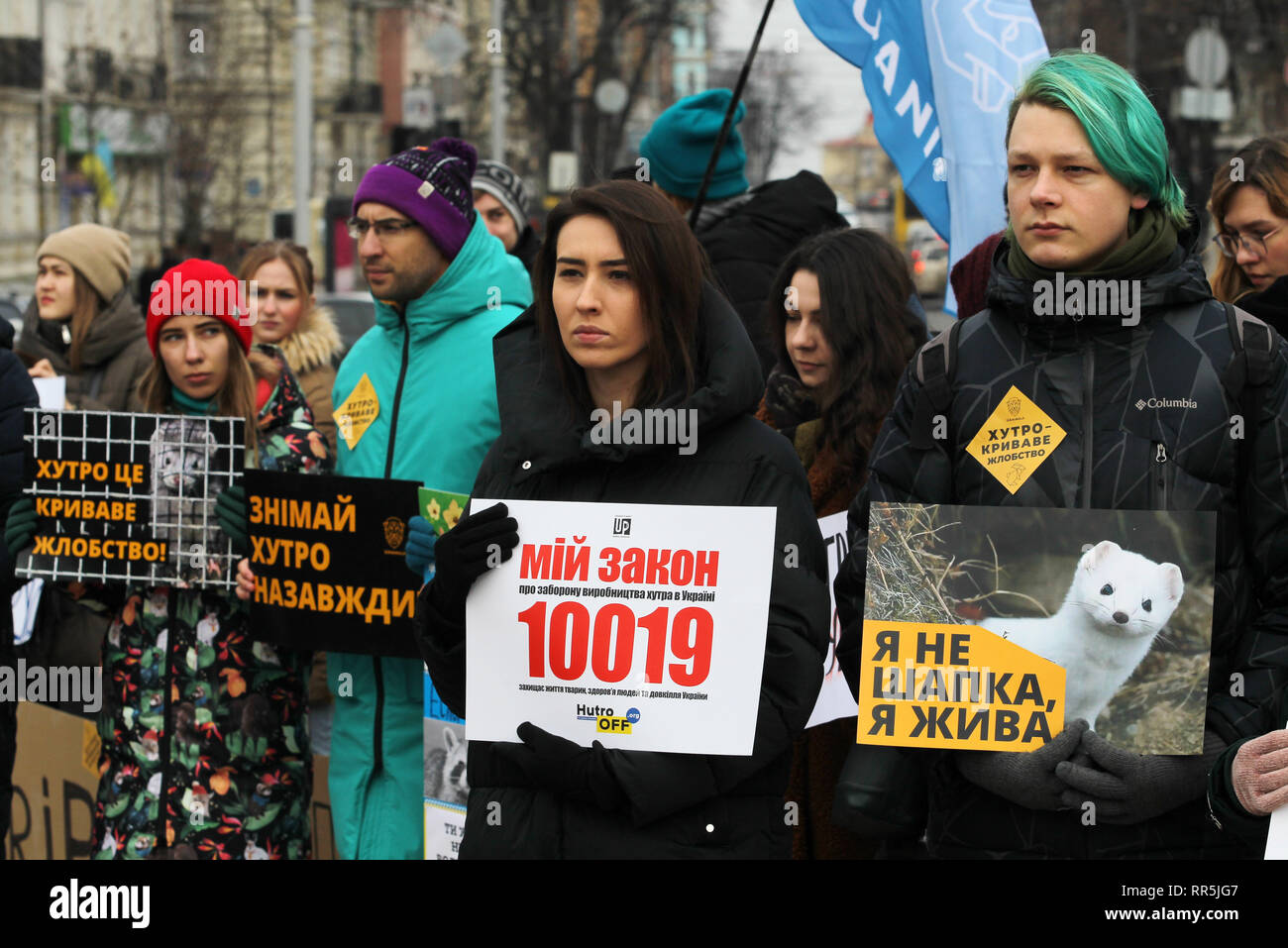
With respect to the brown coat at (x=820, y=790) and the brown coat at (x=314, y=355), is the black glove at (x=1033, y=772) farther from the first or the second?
the brown coat at (x=314, y=355)

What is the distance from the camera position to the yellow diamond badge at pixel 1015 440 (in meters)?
2.99

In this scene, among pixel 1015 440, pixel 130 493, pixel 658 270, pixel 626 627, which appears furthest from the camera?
pixel 130 493

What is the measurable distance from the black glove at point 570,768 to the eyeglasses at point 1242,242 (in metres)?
2.28

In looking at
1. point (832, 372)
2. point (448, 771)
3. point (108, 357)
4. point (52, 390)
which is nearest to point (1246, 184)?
point (832, 372)

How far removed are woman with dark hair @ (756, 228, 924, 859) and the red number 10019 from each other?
115 centimetres

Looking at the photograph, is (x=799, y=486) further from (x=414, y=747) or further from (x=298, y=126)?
(x=298, y=126)

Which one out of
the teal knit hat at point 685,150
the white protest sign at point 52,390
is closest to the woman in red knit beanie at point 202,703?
the white protest sign at point 52,390

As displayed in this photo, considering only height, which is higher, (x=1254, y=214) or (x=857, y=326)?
(x=1254, y=214)

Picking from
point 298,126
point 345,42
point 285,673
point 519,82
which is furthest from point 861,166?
point 285,673

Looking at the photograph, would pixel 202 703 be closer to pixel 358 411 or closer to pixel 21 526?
pixel 21 526

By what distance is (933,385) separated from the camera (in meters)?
3.10

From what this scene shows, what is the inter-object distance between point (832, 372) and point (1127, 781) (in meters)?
1.83

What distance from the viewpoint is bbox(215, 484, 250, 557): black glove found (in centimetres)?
459

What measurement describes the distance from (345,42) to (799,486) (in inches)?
1821
